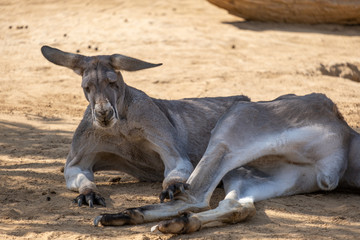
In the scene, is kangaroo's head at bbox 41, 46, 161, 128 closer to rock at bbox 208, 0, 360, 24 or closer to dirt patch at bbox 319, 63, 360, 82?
dirt patch at bbox 319, 63, 360, 82

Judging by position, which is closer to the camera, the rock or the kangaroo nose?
the kangaroo nose

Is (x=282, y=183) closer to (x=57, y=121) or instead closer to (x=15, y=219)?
(x=15, y=219)

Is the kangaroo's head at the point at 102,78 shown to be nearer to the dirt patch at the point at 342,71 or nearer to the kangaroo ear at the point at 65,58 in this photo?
the kangaroo ear at the point at 65,58

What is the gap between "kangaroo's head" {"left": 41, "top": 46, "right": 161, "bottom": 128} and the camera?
4.91 m

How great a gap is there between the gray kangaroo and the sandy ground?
127mm

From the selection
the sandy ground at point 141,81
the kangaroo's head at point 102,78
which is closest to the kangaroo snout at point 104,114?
the kangaroo's head at point 102,78

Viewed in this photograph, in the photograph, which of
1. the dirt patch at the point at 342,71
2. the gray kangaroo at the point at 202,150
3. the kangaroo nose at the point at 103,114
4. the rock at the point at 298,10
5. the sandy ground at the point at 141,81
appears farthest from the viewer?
the rock at the point at 298,10

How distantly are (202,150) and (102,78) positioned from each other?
1.14 meters

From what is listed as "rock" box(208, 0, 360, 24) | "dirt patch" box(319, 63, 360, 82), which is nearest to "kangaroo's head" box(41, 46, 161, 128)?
"dirt patch" box(319, 63, 360, 82)

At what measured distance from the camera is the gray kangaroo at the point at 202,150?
14.9 feet

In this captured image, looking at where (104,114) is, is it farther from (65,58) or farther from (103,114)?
(65,58)

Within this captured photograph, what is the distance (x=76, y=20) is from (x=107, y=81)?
7594 mm

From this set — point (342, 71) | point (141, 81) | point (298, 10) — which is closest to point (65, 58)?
point (141, 81)

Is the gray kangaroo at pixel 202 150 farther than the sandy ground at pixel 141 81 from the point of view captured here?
Yes
